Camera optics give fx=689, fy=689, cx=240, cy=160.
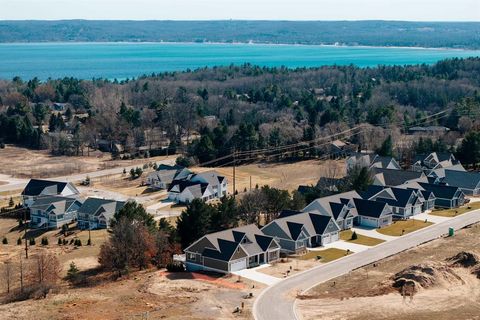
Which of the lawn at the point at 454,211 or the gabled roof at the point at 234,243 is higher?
the gabled roof at the point at 234,243

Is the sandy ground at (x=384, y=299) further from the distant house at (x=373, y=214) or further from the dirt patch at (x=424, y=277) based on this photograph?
the distant house at (x=373, y=214)

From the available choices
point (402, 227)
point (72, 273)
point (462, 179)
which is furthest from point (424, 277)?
point (462, 179)

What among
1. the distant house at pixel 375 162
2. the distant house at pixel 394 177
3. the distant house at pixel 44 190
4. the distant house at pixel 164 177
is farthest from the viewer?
the distant house at pixel 375 162

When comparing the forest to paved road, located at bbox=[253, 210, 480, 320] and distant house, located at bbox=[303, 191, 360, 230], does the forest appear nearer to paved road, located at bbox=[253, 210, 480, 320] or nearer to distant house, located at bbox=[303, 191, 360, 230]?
distant house, located at bbox=[303, 191, 360, 230]

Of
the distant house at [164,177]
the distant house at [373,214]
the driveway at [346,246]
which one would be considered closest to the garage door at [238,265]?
the driveway at [346,246]

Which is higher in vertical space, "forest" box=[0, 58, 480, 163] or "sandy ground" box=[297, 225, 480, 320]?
"forest" box=[0, 58, 480, 163]

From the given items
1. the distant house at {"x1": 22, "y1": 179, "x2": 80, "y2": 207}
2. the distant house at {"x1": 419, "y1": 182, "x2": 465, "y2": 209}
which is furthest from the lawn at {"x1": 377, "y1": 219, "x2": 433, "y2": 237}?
the distant house at {"x1": 22, "y1": 179, "x2": 80, "y2": 207}

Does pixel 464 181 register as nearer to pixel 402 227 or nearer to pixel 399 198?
pixel 399 198

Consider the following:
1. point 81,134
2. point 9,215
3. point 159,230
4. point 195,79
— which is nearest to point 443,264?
point 159,230
